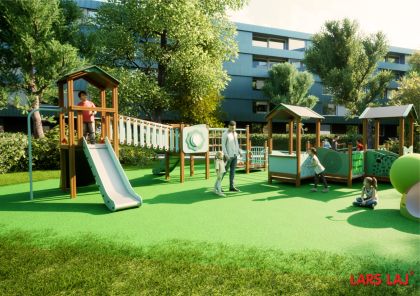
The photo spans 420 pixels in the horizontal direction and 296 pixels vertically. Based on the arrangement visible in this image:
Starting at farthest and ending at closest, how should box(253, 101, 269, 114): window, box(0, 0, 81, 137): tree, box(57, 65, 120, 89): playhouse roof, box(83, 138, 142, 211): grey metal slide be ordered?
box(253, 101, 269, 114): window, box(0, 0, 81, 137): tree, box(57, 65, 120, 89): playhouse roof, box(83, 138, 142, 211): grey metal slide

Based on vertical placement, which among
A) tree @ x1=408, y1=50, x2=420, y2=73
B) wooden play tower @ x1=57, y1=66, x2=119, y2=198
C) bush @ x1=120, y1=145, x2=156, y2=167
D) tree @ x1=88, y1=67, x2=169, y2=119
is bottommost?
bush @ x1=120, y1=145, x2=156, y2=167

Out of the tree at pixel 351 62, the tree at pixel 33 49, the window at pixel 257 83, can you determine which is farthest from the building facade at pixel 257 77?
the tree at pixel 33 49

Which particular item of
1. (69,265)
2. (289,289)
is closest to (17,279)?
(69,265)

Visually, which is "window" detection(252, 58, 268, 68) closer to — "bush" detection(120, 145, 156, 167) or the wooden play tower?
"bush" detection(120, 145, 156, 167)

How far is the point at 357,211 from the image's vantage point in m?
7.18

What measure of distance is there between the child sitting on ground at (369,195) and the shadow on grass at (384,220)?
0.86 ft

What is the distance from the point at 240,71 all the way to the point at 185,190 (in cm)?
3113

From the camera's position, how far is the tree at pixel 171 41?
1959 cm

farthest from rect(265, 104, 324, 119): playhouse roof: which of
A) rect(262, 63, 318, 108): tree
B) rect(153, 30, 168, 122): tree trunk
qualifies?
rect(262, 63, 318, 108): tree

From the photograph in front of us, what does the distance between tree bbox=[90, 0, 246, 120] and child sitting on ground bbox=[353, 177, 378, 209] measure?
15004 mm

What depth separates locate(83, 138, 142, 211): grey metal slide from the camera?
7570mm

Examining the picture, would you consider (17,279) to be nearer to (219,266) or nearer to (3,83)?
(219,266)

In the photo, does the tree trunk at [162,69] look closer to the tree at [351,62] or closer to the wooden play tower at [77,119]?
the wooden play tower at [77,119]

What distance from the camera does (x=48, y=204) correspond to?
8.19m
